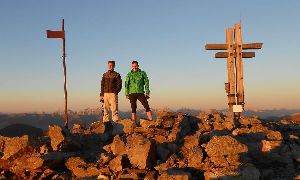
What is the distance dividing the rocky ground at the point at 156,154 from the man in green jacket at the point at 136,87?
1518 millimetres

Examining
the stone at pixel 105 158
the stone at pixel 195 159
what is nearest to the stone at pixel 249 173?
the stone at pixel 195 159

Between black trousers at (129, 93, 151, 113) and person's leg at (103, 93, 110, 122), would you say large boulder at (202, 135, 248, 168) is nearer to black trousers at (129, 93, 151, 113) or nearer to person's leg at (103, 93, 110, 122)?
black trousers at (129, 93, 151, 113)

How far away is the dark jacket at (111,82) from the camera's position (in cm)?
1792

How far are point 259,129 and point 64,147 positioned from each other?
26.2 feet

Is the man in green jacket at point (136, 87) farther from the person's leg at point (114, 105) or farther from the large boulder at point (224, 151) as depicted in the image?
the large boulder at point (224, 151)

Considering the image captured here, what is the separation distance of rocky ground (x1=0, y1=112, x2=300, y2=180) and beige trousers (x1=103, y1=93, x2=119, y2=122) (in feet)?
5.56

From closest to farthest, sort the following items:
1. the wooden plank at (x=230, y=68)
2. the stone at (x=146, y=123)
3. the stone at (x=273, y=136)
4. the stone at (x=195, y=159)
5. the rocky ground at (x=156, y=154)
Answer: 1. the rocky ground at (x=156, y=154)
2. the stone at (x=195, y=159)
3. the stone at (x=273, y=136)
4. the stone at (x=146, y=123)
5. the wooden plank at (x=230, y=68)

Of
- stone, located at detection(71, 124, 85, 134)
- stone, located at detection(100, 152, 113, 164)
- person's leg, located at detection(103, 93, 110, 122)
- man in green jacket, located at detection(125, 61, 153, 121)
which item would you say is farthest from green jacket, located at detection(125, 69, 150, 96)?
stone, located at detection(100, 152, 113, 164)

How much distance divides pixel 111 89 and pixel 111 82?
1.07ft

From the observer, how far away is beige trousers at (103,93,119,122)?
714 inches

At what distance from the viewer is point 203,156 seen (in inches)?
504

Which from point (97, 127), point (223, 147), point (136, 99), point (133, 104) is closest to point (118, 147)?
point (223, 147)

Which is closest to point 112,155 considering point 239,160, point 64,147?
point 64,147

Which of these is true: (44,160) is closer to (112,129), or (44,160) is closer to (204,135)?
(112,129)
